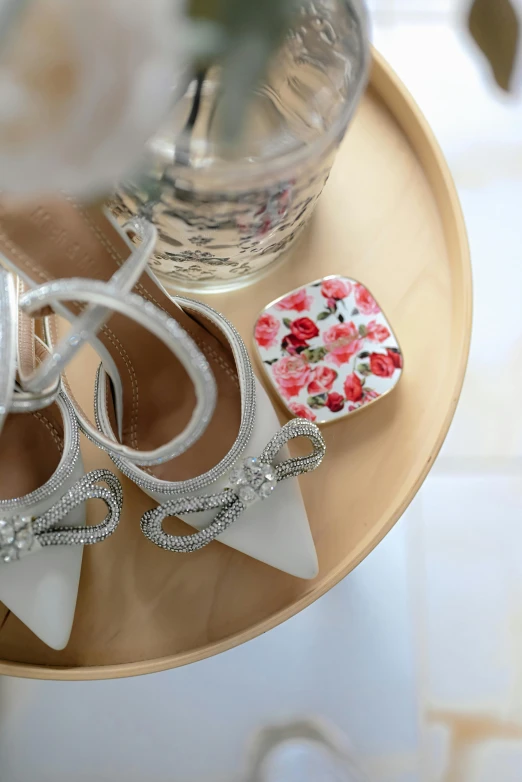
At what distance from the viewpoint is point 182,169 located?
0.83 feet

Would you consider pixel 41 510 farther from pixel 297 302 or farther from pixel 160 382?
pixel 297 302

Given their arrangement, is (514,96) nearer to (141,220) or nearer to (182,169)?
(182,169)

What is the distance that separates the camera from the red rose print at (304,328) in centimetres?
55

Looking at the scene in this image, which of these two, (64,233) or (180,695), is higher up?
(64,233)

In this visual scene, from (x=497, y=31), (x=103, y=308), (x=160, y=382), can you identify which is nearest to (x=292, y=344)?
(x=160, y=382)

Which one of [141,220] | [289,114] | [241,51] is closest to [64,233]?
[141,220]

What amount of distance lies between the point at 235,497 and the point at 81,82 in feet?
1.14

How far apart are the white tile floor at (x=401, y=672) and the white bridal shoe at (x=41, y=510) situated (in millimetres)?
410

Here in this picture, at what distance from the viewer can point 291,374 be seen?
1.79 ft

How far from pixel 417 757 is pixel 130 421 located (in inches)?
25.3

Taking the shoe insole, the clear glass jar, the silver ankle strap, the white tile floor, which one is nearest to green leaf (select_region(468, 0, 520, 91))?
the clear glass jar

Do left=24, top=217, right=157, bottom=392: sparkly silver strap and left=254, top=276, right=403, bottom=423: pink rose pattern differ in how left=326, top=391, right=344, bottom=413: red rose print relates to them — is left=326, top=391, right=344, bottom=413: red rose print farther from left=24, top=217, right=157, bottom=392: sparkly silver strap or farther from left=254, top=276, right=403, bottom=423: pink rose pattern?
left=24, top=217, right=157, bottom=392: sparkly silver strap

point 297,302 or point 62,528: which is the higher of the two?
point 297,302

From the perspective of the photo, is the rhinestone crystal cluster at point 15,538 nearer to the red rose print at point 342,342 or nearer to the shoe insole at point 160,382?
the shoe insole at point 160,382
